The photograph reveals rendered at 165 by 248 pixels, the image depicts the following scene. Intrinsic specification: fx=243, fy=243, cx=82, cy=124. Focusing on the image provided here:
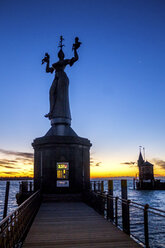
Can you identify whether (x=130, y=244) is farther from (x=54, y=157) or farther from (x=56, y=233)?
(x=54, y=157)

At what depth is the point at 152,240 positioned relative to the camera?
1495cm

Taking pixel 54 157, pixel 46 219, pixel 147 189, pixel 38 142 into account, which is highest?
pixel 38 142

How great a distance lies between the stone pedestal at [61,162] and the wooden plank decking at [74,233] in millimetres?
7690

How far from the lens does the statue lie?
21.4 meters

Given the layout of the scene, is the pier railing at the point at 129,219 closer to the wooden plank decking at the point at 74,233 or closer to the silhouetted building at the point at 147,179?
the wooden plank decking at the point at 74,233

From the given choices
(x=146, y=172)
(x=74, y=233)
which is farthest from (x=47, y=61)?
(x=146, y=172)

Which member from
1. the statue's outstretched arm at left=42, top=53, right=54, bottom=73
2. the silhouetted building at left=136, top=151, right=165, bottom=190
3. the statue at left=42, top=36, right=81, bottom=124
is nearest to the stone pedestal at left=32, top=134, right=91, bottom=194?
the statue at left=42, top=36, right=81, bottom=124

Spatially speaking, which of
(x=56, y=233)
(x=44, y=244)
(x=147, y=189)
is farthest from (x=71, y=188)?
(x=147, y=189)

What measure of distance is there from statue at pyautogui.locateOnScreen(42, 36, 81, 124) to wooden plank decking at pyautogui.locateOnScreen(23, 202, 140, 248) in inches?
456

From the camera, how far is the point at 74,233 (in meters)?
8.07

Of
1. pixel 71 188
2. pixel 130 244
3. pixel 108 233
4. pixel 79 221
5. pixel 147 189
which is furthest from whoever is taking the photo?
pixel 147 189

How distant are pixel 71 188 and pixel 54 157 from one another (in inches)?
107

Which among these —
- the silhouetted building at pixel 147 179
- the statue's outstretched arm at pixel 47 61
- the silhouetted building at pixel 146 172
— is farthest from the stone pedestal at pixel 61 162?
the silhouetted building at pixel 146 172

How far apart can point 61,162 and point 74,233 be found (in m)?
11.0
